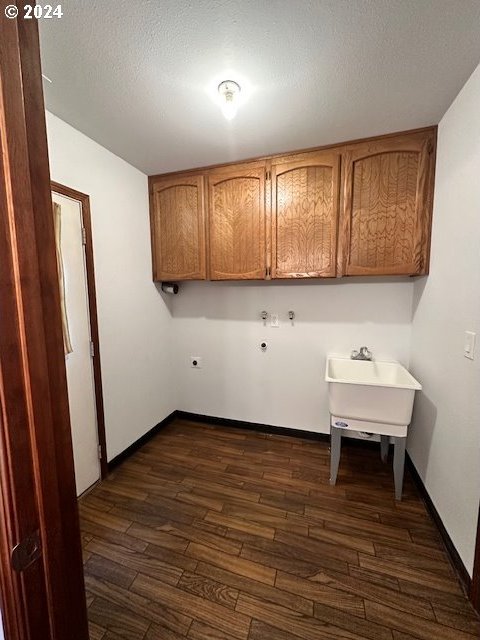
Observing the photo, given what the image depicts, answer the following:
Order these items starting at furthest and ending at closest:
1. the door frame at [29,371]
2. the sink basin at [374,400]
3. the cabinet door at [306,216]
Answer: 1. the cabinet door at [306,216]
2. the sink basin at [374,400]
3. the door frame at [29,371]

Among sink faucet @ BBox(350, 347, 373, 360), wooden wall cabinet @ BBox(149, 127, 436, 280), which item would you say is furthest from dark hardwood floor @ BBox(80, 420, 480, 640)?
wooden wall cabinet @ BBox(149, 127, 436, 280)

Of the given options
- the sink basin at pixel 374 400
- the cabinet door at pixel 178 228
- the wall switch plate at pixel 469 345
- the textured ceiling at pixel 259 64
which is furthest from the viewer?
the cabinet door at pixel 178 228

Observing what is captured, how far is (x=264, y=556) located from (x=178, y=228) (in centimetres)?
239

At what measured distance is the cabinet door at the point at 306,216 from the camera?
1.94 meters

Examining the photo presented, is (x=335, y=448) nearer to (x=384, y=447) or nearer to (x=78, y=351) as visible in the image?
(x=384, y=447)

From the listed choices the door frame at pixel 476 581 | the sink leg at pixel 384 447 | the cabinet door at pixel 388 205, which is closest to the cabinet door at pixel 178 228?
the cabinet door at pixel 388 205

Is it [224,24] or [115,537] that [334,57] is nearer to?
[224,24]

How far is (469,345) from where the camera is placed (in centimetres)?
128

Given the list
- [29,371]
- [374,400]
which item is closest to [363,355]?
[374,400]

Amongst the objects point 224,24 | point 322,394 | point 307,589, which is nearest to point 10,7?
point 224,24

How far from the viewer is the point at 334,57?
1189 mm

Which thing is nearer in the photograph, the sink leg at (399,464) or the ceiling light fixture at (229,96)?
the ceiling light fixture at (229,96)

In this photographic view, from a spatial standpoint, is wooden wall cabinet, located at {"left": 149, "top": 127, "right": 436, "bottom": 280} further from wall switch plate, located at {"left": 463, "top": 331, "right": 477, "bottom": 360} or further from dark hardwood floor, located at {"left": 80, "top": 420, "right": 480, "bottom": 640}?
dark hardwood floor, located at {"left": 80, "top": 420, "right": 480, "bottom": 640}

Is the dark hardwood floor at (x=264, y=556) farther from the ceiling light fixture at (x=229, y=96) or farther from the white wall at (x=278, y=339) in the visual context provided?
the ceiling light fixture at (x=229, y=96)
